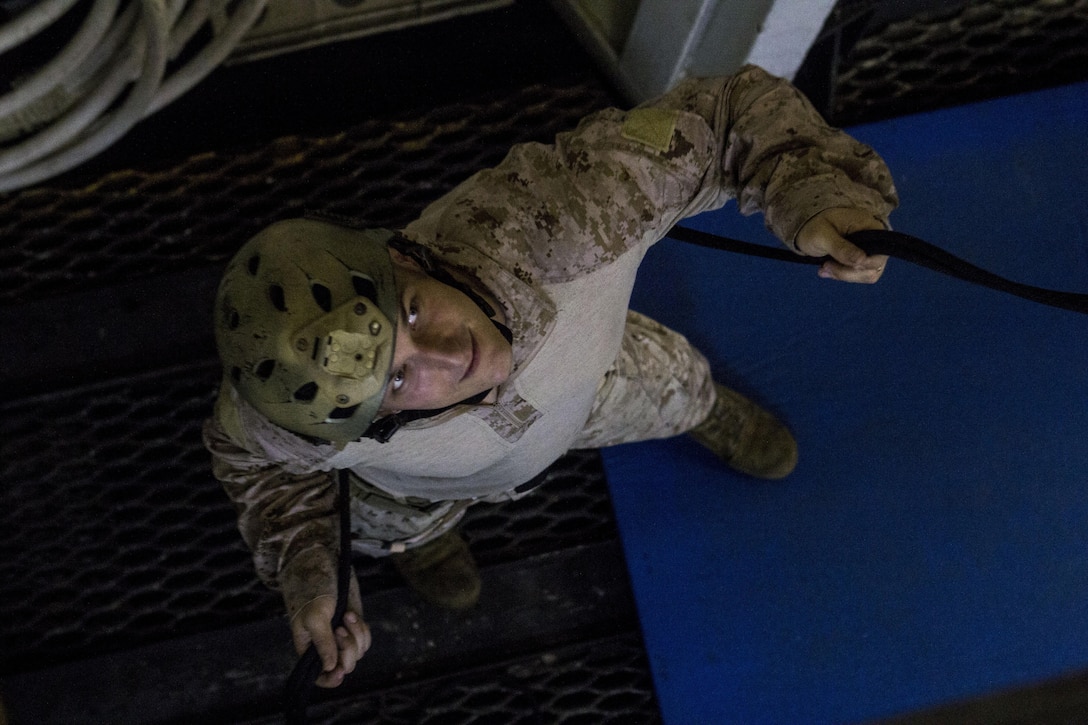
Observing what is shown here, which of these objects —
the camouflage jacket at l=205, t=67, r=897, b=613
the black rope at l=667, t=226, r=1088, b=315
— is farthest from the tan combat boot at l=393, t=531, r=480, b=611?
the black rope at l=667, t=226, r=1088, b=315

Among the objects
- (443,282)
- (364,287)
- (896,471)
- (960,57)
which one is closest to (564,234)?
(443,282)

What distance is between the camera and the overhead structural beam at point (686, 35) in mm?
1695

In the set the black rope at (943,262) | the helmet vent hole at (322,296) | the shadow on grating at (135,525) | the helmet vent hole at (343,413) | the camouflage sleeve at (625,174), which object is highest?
the black rope at (943,262)

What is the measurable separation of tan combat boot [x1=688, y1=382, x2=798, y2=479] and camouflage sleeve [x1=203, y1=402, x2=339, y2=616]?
0.81 meters

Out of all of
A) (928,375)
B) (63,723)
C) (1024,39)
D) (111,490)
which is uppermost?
(1024,39)

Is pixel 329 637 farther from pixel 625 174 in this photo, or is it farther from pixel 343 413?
pixel 625 174

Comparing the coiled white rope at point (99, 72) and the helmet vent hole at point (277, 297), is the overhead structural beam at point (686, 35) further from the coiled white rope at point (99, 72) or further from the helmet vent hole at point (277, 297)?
the helmet vent hole at point (277, 297)

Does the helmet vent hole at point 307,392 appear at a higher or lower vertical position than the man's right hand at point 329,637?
higher

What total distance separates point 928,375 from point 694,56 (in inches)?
33.7

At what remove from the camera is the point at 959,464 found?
1.78 meters

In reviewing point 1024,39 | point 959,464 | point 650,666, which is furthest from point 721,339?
point 1024,39

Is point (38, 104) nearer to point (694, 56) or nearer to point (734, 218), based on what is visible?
point (694, 56)

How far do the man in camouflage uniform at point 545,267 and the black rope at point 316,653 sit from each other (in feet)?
0.06

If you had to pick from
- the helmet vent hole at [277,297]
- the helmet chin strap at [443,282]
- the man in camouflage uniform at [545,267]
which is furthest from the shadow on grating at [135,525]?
the helmet vent hole at [277,297]
